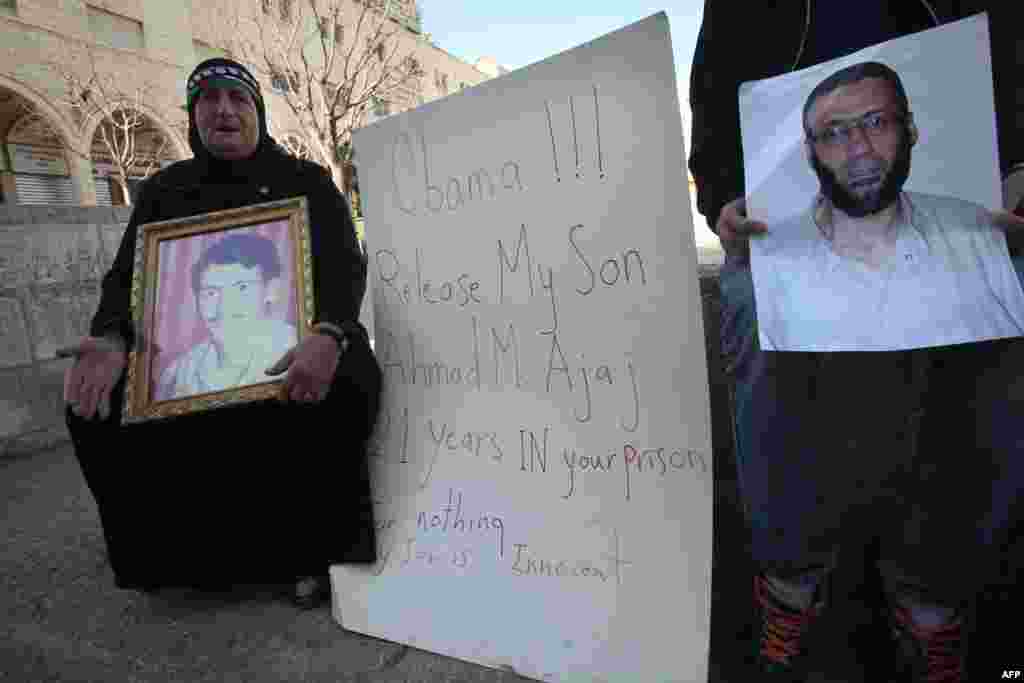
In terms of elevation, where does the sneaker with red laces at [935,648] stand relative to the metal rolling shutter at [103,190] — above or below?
below

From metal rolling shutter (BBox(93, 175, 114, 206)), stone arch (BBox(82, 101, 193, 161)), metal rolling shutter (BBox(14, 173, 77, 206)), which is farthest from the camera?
metal rolling shutter (BBox(93, 175, 114, 206))

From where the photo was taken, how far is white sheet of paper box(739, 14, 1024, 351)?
0.63 m

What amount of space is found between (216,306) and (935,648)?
162 cm

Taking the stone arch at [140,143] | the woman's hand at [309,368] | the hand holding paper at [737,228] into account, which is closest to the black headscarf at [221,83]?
the woman's hand at [309,368]

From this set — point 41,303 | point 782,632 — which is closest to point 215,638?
point 782,632

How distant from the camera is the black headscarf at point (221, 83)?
1.53 m

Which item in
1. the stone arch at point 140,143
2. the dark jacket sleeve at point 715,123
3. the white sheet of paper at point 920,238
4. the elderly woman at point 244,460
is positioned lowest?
the elderly woman at point 244,460

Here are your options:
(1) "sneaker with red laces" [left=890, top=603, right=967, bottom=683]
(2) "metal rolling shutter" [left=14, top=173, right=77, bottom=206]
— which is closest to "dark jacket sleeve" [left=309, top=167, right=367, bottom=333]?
(1) "sneaker with red laces" [left=890, top=603, right=967, bottom=683]

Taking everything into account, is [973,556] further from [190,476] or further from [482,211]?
[190,476]

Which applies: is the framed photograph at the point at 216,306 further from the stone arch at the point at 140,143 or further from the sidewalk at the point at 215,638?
the stone arch at the point at 140,143

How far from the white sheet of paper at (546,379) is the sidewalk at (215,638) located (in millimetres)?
75

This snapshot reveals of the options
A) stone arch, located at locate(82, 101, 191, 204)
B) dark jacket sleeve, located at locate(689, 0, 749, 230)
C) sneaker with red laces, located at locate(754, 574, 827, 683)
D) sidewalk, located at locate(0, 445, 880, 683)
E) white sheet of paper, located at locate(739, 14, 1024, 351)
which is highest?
stone arch, located at locate(82, 101, 191, 204)

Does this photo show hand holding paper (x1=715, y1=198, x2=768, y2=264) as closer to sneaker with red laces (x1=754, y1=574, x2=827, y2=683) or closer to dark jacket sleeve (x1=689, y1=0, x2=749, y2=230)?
dark jacket sleeve (x1=689, y1=0, x2=749, y2=230)

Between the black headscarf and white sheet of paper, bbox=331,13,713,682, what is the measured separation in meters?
0.52
